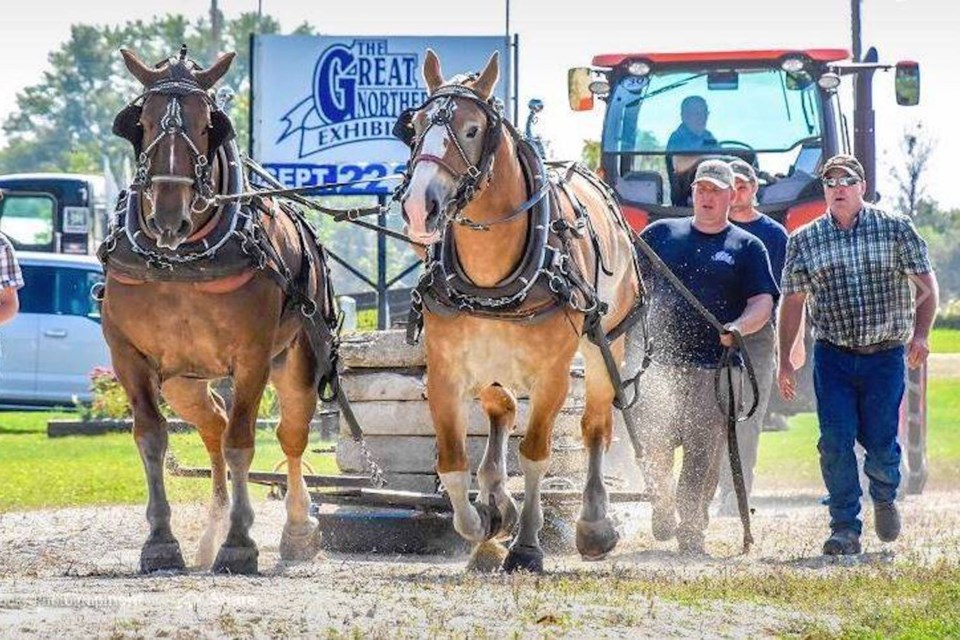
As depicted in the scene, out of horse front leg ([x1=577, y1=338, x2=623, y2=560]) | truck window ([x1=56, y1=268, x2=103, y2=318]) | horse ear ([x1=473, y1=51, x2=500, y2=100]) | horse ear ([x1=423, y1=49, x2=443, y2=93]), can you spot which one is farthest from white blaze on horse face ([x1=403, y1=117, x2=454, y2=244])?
truck window ([x1=56, y1=268, x2=103, y2=318])

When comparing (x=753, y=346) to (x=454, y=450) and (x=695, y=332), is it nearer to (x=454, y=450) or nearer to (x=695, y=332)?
(x=695, y=332)

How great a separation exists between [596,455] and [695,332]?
1.76 meters

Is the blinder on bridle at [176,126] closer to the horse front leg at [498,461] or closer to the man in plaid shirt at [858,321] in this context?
the horse front leg at [498,461]

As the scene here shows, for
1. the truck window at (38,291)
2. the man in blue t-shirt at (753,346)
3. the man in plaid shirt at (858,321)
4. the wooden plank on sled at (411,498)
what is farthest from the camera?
the truck window at (38,291)

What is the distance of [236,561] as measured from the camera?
10469mm

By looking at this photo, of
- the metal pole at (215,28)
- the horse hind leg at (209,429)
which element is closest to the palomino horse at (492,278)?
the horse hind leg at (209,429)

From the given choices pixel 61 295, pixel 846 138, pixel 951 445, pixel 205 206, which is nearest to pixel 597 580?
pixel 205 206

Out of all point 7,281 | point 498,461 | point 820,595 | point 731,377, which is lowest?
point 820,595

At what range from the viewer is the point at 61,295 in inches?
1142

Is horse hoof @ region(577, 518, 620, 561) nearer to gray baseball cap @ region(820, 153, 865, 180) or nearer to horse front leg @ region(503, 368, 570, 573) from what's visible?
horse front leg @ region(503, 368, 570, 573)

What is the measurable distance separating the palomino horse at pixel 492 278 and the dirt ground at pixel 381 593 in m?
0.56

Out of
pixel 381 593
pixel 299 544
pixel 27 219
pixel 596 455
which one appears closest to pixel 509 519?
pixel 596 455

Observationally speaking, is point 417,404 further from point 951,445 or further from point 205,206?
point 951,445

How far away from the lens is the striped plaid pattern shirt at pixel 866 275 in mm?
12352
